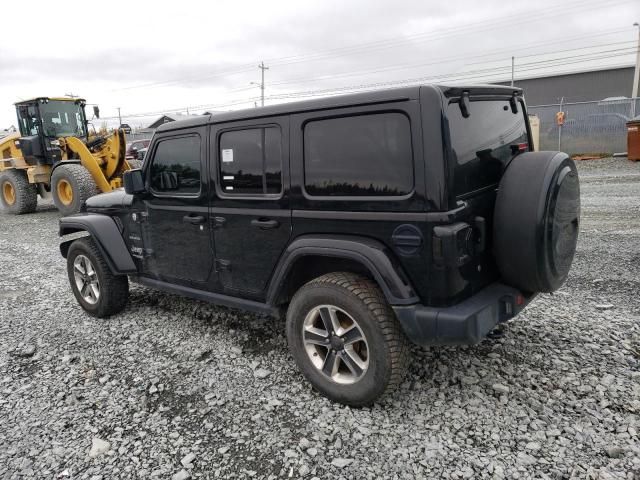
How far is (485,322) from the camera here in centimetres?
272

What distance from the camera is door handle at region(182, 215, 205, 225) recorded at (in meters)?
3.77

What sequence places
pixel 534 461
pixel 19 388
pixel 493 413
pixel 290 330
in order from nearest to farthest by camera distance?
pixel 534 461 → pixel 493 413 → pixel 290 330 → pixel 19 388

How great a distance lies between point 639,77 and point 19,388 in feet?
129

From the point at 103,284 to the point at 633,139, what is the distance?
15602mm

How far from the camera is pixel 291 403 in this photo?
3.13 metres

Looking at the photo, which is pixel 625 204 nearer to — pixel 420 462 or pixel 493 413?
pixel 493 413

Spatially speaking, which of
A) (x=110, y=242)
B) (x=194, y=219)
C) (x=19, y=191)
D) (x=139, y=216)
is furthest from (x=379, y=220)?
(x=19, y=191)

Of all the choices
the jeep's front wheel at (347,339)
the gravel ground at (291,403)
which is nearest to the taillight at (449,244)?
the jeep's front wheel at (347,339)

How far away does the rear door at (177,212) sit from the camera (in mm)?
3801

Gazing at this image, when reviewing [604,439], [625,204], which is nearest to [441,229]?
[604,439]

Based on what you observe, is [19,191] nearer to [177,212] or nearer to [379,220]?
[177,212]

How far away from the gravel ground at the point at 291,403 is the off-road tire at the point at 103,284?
145 millimetres

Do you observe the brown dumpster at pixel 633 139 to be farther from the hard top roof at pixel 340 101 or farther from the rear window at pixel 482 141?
the rear window at pixel 482 141

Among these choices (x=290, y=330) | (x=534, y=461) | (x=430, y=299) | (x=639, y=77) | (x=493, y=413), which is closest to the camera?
(x=534, y=461)
